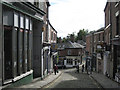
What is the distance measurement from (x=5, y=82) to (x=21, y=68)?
2.51 m

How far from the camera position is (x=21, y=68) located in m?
12.9

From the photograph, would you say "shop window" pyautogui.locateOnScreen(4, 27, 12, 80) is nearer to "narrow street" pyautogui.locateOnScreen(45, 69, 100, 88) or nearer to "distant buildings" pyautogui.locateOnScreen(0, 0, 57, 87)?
"distant buildings" pyautogui.locateOnScreen(0, 0, 57, 87)

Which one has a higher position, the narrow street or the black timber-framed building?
the black timber-framed building

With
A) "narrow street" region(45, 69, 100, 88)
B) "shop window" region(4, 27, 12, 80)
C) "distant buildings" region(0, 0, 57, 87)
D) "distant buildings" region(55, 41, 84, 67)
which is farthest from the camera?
"distant buildings" region(55, 41, 84, 67)

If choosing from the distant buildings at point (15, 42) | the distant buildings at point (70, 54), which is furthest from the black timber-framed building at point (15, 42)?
the distant buildings at point (70, 54)

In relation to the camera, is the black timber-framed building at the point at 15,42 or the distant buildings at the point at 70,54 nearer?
the black timber-framed building at the point at 15,42

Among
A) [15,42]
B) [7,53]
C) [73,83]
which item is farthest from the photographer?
[73,83]

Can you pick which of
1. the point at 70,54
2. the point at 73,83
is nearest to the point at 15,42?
the point at 73,83

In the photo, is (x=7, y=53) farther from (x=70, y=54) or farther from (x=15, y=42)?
(x=70, y=54)

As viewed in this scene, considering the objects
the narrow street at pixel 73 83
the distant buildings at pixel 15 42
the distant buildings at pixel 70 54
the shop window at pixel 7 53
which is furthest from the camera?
the distant buildings at pixel 70 54

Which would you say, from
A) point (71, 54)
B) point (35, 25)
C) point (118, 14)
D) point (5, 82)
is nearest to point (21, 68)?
point (5, 82)

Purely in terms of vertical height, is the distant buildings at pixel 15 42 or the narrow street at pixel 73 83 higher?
the distant buildings at pixel 15 42

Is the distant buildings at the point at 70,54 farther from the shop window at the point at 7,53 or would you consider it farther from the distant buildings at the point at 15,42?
the shop window at the point at 7,53

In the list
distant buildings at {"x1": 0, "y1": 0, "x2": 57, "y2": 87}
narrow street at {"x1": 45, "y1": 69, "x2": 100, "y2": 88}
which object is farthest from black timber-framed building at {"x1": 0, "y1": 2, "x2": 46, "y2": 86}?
narrow street at {"x1": 45, "y1": 69, "x2": 100, "y2": 88}
